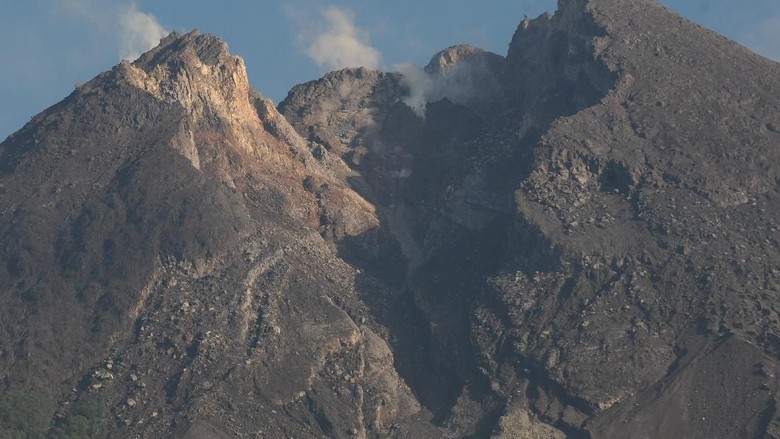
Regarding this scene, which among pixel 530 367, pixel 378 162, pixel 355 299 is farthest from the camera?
pixel 378 162

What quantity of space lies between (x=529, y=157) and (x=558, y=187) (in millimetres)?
8858

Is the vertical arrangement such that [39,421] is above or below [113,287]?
below

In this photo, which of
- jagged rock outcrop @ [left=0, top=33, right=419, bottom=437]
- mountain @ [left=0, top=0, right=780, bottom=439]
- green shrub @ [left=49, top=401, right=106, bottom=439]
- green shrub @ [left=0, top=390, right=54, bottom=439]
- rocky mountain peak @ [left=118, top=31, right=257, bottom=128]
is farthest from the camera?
rocky mountain peak @ [left=118, top=31, right=257, bottom=128]

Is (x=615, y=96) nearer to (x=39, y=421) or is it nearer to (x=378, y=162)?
(x=378, y=162)

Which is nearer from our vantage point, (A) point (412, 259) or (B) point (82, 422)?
(B) point (82, 422)

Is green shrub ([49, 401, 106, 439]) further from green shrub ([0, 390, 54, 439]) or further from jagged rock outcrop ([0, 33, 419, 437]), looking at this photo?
green shrub ([0, 390, 54, 439])

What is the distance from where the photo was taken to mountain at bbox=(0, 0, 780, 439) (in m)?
134

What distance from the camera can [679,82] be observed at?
552 ft

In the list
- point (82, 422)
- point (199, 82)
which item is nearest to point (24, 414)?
point (82, 422)

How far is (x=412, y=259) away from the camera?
167875 millimetres

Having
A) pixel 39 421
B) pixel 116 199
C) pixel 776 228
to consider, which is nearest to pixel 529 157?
pixel 776 228

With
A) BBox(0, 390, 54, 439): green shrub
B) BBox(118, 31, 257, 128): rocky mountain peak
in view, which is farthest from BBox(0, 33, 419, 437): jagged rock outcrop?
BBox(0, 390, 54, 439): green shrub

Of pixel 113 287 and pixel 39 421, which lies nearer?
pixel 39 421

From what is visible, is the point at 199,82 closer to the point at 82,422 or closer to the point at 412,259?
the point at 412,259
